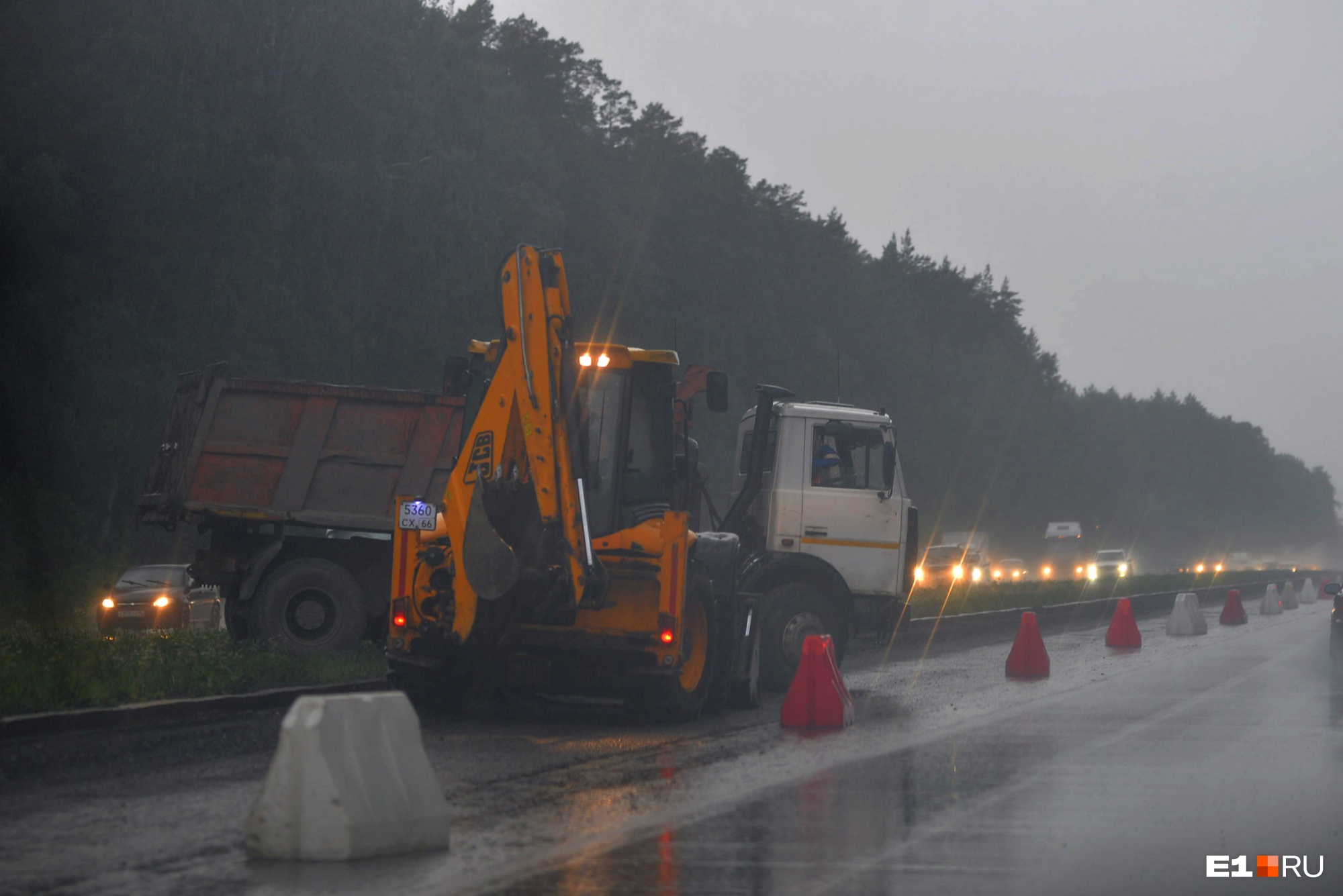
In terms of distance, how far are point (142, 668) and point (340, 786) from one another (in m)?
7.06

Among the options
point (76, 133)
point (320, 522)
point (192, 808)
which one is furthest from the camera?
point (76, 133)

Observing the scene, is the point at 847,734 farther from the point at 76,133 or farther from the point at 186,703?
the point at 76,133

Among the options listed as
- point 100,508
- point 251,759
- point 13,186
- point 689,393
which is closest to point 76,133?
point 13,186

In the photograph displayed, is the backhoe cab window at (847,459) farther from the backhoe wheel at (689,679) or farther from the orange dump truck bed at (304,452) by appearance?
the orange dump truck bed at (304,452)

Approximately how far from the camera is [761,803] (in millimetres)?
8836

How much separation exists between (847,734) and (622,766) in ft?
8.74

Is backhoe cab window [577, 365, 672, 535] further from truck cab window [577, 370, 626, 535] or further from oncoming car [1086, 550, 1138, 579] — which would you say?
oncoming car [1086, 550, 1138, 579]

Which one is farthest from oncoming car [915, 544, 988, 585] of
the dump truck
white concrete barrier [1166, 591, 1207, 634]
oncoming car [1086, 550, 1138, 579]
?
the dump truck

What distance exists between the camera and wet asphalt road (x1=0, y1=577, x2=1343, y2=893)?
6766 millimetres

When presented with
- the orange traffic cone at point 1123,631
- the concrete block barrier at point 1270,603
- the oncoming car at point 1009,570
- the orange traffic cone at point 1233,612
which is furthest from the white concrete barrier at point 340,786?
the oncoming car at point 1009,570

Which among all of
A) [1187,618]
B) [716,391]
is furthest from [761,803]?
[1187,618]

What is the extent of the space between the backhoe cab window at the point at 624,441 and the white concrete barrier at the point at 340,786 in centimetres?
530

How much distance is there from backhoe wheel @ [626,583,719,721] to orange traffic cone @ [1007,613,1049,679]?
5.82 m

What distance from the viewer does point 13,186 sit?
34.9m
